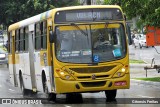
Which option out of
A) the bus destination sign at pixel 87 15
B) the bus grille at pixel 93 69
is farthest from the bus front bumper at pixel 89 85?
the bus destination sign at pixel 87 15

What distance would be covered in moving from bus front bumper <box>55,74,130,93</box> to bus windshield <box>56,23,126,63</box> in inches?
24.4

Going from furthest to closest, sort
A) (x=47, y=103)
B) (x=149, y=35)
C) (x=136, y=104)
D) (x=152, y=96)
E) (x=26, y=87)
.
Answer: (x=149, y=35)
(x=26, y=87)
(x=152, y=96)
(x=47, y=103)
(x=136, y=104)

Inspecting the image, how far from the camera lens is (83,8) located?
1708 centimetres

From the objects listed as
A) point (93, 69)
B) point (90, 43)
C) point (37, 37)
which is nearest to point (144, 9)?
point (37, 37)

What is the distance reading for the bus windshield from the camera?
16.6 meters

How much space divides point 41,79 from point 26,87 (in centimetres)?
329

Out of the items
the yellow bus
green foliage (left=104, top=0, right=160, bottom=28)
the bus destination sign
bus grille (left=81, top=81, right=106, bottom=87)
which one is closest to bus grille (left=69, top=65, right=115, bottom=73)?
the yellow bus

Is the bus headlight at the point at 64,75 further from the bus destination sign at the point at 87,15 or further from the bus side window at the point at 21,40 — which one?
the bus side window at the point at 21,40

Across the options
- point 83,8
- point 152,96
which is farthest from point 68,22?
point 152,96

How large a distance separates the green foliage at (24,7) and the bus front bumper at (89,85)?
105ft

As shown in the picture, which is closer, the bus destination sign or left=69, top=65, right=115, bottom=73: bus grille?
left=69, top=65, right=115, bottom=73: bus grille

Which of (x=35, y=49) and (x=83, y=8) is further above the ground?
(x=83, y=8)

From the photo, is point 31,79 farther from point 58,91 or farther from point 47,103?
→ point 58,91

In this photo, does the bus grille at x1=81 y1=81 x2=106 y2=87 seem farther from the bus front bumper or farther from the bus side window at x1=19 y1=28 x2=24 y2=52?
the bus side window at x1=19 y1=28 x2=24 y2=52
